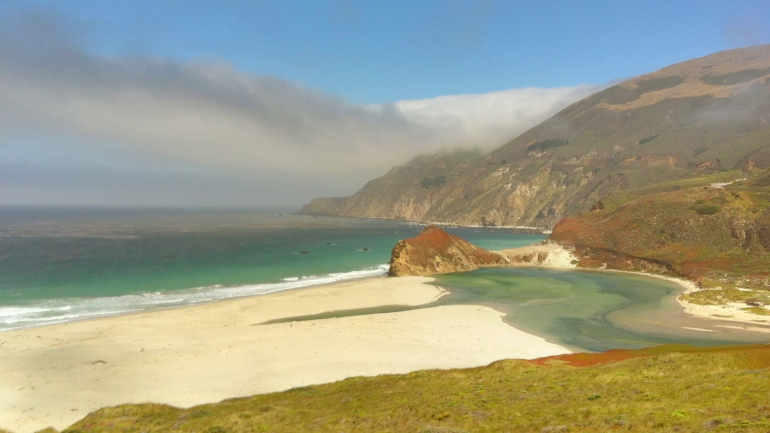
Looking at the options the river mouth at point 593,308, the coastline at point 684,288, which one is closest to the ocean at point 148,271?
the river mouth at point 593,308

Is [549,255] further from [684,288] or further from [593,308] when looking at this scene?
[593,308]

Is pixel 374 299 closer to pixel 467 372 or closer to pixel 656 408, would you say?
pixel 467 372

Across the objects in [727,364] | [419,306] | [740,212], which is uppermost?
[740,212]

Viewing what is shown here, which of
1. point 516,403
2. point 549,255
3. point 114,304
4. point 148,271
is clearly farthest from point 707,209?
point 148,271

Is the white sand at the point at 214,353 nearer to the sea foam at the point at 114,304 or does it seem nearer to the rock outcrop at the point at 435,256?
the sea foam at the point at 114,304

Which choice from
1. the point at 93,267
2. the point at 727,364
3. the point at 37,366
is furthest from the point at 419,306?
the point at 93,267
